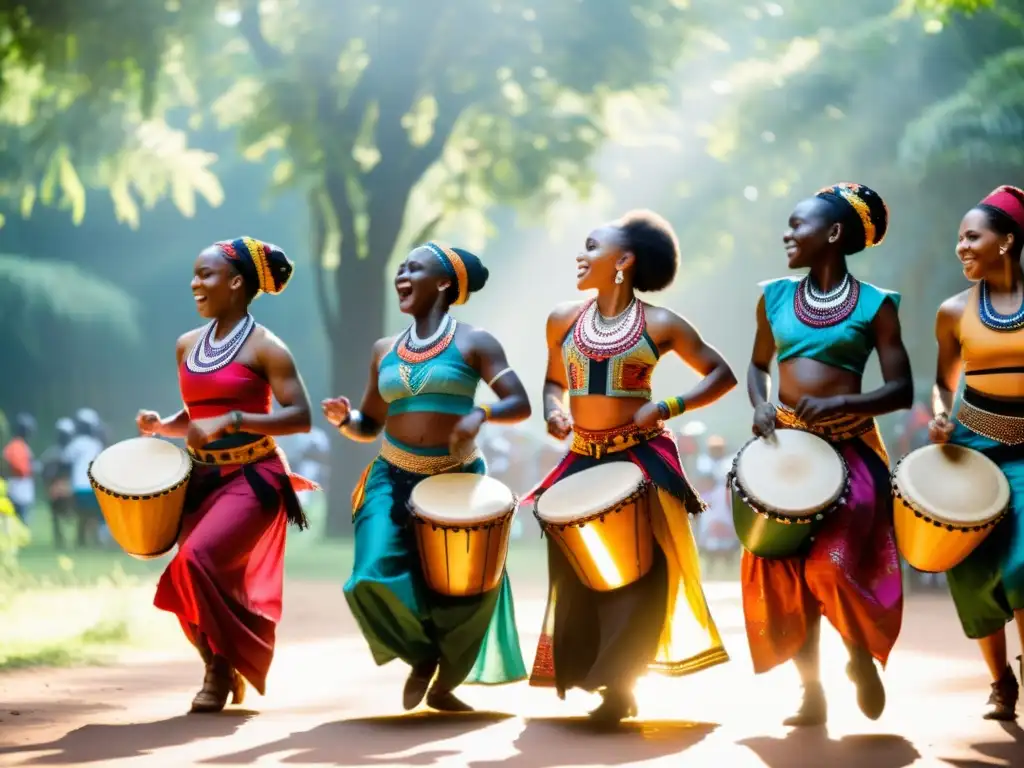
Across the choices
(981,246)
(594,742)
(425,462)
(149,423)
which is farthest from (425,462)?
(981,246)

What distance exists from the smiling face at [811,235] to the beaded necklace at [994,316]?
2.18 ft

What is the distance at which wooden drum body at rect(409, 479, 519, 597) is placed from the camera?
596 centimetres

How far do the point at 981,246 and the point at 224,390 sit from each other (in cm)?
338

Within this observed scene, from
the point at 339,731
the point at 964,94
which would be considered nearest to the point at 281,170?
the point at 964,94

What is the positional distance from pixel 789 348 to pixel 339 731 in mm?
2491

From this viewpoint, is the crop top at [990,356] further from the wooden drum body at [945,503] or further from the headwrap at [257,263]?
the headwrap at [257,263]

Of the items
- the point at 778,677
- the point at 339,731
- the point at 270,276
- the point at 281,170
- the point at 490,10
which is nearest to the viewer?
the point at 339,731

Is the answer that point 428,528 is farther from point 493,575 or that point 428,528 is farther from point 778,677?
point 778,677

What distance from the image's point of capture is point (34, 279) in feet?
113

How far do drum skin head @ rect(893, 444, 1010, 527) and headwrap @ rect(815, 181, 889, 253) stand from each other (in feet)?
3.18

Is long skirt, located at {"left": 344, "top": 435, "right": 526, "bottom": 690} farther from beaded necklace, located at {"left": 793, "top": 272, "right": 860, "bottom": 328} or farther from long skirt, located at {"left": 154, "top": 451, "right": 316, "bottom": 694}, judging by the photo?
beaded necklace, located at {"left": 793, "top": 272, "right": 860, "bottom": 328}

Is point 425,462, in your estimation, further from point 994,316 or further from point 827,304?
point 994,316

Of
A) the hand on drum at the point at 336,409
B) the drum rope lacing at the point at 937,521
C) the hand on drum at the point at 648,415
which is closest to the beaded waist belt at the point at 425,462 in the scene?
the hand on drum at the point at 336,409

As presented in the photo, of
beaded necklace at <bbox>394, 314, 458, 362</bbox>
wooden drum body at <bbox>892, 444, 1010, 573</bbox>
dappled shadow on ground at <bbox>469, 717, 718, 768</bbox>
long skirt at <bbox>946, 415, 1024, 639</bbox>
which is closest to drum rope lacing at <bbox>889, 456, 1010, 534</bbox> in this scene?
wooden drum body at <bbox>892, 444, 1010, 573</bbox>
